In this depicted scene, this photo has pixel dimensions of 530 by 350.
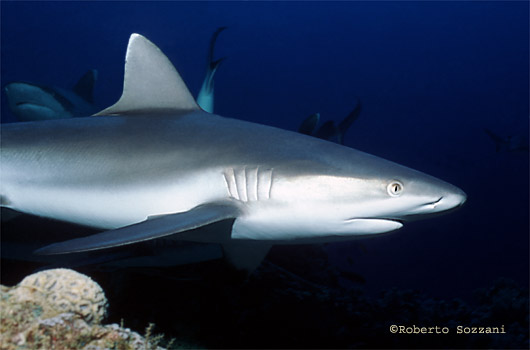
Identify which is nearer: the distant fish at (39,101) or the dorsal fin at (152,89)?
the dorsal fin at (152,89)

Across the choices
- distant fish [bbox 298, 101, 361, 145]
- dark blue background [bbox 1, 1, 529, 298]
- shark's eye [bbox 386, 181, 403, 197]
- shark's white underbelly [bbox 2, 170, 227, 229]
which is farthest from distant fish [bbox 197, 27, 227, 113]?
dark blue background [bbox 1, 1, 529, 298]

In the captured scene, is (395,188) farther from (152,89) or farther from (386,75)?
(386,75)

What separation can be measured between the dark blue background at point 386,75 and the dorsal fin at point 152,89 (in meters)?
41.4

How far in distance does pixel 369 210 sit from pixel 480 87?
288 feet

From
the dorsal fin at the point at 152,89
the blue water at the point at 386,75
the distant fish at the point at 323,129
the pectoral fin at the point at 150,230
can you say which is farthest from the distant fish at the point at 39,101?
the blue water at the point at 386,75

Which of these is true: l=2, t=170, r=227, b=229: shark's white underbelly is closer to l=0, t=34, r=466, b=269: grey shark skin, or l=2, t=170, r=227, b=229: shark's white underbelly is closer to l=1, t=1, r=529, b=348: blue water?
l=0, t=34, r=466, b=269: grey shark skin

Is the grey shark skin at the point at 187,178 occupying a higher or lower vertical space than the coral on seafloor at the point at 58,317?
higher

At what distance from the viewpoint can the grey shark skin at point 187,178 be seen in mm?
1938

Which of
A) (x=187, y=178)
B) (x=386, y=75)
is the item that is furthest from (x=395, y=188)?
(x=386, y=75)

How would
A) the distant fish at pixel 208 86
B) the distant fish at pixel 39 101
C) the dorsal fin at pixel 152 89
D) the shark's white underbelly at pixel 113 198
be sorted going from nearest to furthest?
the shark's white underbelly at pixel 113 198 < the dorsal fin at pixel 152 89 < the distant fish at pixel 39 101 < the distant fish at pixel 208 86

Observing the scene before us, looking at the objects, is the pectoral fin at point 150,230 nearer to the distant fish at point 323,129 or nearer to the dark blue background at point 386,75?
the distant fish at point 323,129

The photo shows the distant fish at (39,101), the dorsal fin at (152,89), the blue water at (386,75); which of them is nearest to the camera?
the dorsal fin at (152,89)

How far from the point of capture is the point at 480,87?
Result: 74125 mm

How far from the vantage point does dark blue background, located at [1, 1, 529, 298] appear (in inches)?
2039
